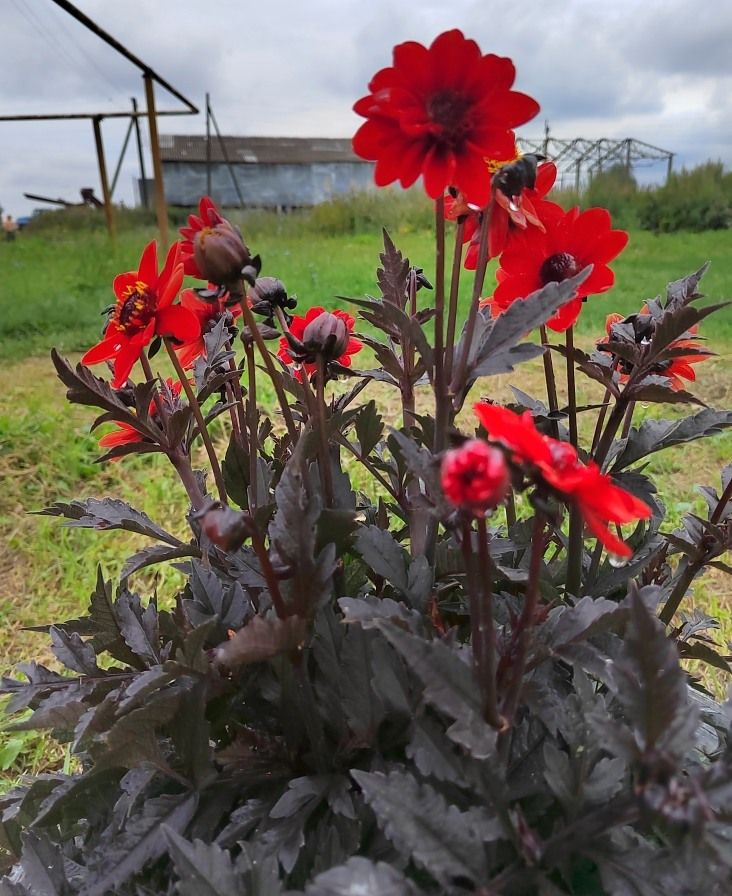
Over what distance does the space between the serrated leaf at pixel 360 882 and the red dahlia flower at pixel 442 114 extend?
0.30 m

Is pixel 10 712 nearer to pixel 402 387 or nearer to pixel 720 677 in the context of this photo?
pixel 402 387

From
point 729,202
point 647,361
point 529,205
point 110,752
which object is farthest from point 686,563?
point 729,202

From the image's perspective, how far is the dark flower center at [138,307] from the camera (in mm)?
475

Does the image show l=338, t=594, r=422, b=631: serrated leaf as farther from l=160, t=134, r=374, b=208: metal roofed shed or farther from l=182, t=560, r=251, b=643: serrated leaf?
l=160, t=134, r=374, b=208: metal roofed shed

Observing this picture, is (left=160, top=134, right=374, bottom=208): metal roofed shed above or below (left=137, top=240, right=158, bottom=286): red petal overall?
above

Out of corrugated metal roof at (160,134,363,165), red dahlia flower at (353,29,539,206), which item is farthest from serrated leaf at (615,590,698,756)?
corrugated metal roof at (160,134,363,165)

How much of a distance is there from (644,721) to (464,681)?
77mm

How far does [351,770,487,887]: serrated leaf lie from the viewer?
0.97ft

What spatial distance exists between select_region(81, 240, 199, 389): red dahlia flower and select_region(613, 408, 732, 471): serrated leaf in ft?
1.04

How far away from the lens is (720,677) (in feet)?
3.21

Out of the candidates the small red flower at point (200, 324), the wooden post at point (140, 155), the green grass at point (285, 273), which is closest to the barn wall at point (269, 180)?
the wooden post at point (140, 155)

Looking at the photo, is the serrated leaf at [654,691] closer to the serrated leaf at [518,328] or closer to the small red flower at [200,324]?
the serrated leaf at [518,328]

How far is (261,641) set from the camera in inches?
13.3

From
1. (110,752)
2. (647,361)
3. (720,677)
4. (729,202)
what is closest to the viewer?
(110,752)
